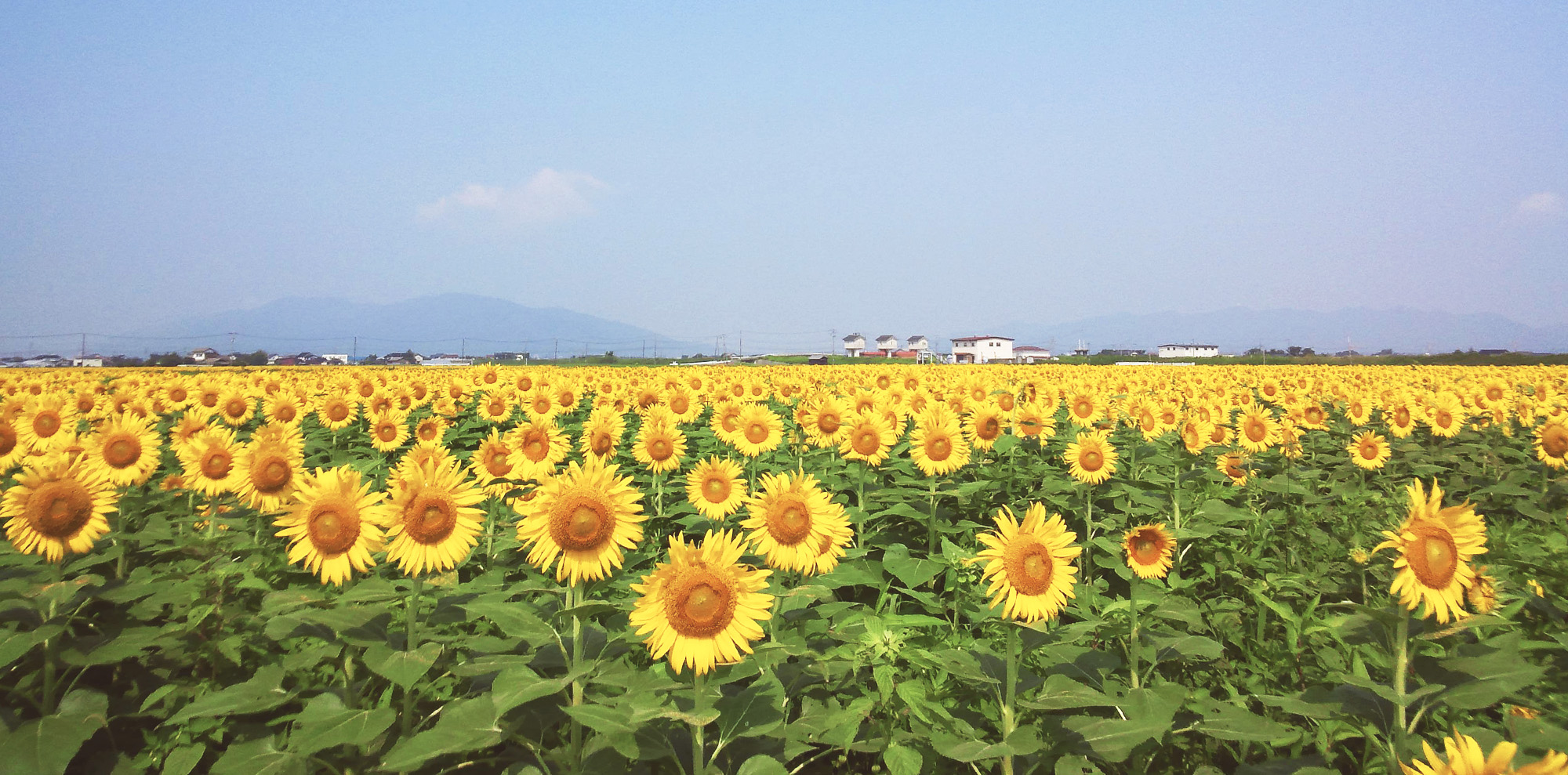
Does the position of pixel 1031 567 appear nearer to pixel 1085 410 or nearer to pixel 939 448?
pixel 939 448

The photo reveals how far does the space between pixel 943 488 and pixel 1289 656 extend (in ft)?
10.3

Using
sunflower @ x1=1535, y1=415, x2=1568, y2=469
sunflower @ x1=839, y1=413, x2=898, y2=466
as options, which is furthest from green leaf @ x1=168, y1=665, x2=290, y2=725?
sunflower @ x1=1535, y1=415, x2=1568, y2=469

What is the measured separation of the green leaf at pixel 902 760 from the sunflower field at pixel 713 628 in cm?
2

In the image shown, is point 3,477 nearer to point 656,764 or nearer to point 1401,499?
point 656,764

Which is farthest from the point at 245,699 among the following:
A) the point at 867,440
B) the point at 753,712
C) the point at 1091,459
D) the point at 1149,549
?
the point at 1091,459

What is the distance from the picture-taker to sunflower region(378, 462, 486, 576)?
3332mm

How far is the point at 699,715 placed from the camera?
2.56m

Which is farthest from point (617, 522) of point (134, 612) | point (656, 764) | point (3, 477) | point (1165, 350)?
point (1165, 350)

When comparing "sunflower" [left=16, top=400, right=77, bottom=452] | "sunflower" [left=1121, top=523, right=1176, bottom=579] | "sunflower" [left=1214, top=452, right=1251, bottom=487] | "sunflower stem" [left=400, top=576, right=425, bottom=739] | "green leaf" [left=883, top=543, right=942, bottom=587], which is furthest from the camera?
"sunflower" [left=1214, top=452, right=1251, bottom=487]

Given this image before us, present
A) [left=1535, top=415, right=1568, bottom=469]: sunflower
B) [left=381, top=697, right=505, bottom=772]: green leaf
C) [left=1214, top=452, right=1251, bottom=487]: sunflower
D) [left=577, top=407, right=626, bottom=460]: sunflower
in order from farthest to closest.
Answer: [left=1214, top=452, right=1251, bottom=487]: sunflower < [left=1535, top=415, right=1568, bottom=469]: sunflower < [left=577, top=407, right=626, bottom=460]: sunflower < [left=381, top=697, right=505, bottom=772]: green leaf

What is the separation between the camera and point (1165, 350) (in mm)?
129250

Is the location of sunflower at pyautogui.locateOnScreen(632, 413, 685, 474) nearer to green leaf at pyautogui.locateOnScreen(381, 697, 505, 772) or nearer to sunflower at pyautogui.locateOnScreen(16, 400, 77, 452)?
green leaf at pyautogui.locateOnScreen(381, 697, 505, 772)

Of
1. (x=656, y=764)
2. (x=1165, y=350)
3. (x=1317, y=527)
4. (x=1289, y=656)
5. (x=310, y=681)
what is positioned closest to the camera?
(x=656, y=764)

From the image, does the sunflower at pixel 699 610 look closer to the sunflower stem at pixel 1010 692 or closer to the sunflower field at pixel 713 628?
the sunflower field at pixel 713 628
